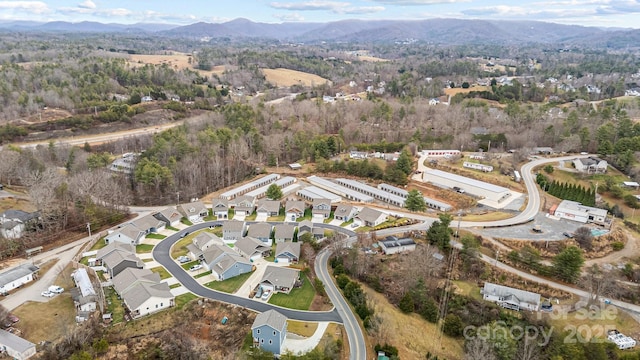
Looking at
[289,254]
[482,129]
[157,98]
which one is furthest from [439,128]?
[157,98]

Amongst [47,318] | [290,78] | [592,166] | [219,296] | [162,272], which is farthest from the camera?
[290,78]

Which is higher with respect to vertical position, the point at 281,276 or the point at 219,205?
the point at 219,205

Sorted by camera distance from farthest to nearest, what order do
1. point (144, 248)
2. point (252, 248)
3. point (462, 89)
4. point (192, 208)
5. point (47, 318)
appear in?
point (462, 89)
point (192, 208)
point (144, 248)
point (252, 248)
point (47, 318)

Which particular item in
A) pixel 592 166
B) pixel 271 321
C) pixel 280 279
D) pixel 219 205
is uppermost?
pixel 592 166

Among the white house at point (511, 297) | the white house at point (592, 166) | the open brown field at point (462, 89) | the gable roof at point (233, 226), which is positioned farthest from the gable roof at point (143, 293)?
the open brown field at point (462, 89)

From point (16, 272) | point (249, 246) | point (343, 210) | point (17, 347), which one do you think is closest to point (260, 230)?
point (249, 246)

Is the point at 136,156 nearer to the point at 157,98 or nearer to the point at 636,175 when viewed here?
the point at 157,98

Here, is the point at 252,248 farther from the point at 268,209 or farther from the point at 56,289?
the point at 56,289

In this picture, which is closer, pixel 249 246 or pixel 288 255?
pixel 288 255
